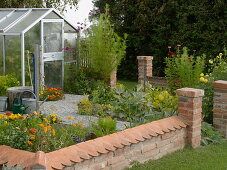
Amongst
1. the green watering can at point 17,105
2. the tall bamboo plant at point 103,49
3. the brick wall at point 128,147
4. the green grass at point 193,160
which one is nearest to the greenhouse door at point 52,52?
the tall bamboo plant at point 103,49

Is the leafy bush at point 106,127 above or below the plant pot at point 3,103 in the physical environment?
above

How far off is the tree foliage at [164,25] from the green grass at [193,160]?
342 inches

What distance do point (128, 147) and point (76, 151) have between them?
0.95m

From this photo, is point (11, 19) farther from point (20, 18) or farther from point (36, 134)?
point (36, 134)

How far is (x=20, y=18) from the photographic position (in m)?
11.6

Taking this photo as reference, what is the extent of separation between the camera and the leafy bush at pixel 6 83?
10328 mm

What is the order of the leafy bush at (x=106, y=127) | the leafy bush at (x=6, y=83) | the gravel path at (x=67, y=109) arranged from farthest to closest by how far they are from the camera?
the leafy bush at (x=6, y=83) < the gravel path at (x=67, y=109) < the leafy bush at (x=106, y=127)

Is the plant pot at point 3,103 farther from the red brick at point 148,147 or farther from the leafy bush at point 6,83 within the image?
the red brick at point 148,147

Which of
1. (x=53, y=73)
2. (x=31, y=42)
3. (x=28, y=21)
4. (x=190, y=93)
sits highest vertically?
(x=28, y=21)

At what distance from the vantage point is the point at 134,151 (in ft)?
18.8

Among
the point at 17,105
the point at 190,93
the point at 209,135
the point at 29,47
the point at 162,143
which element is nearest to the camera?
the point at 162,143

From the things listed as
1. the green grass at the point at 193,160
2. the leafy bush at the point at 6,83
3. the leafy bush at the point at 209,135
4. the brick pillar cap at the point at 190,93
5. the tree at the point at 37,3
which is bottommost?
the green grass at the point at 193,160

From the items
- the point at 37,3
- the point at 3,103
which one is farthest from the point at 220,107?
the point at 37,3

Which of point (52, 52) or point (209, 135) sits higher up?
point (52, 52)
